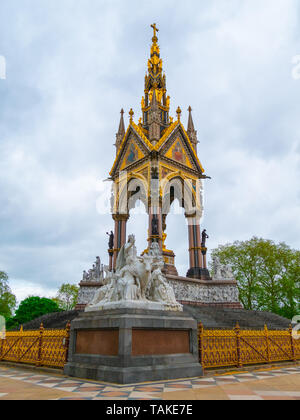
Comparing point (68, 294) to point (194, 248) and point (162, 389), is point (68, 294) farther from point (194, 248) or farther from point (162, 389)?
point (162, 389)

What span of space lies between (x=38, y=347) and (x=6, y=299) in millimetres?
32749

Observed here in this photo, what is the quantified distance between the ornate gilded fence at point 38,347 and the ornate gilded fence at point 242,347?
3.59 m

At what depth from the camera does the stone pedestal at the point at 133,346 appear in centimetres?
642

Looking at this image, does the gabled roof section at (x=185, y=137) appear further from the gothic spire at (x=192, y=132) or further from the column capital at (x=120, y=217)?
the column capital at (x=120, y=217)

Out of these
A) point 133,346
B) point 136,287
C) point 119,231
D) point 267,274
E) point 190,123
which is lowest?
point 133,346

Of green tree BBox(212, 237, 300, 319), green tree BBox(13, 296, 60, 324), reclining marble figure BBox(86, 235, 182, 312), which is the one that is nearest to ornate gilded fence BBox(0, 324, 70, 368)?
reclining marble figure BBox(86, 235, 182, 312)

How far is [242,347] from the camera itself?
29.3 feet

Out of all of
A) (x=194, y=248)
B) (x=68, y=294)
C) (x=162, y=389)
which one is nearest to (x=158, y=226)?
(x=194, y=248)

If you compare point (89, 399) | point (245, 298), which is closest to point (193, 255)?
point (245, 298)

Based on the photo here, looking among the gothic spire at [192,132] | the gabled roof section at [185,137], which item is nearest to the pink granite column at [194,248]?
the gabled roof section at [185,137]

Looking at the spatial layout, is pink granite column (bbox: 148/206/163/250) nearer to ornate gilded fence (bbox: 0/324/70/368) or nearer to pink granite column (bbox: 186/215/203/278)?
pink granite column (bbox: 186/215/203/278)

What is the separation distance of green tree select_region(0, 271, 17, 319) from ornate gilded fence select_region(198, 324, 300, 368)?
34.5 metres
